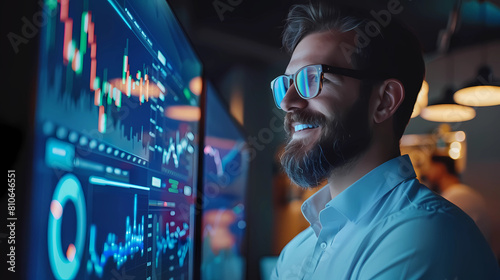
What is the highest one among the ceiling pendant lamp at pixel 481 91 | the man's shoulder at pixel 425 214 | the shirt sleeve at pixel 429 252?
the ceiling pendant lamp at pixel 481 91

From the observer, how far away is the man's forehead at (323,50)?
1.29 meters

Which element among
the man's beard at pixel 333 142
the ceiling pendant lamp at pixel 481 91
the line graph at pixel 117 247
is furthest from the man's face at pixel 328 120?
the ceiling pendant lamp at pixel 481 91

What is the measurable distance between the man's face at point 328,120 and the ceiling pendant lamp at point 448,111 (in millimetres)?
2202

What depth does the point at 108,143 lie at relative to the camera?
0.59 m

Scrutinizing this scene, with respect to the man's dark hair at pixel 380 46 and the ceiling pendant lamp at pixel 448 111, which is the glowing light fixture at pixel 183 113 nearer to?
the man's dark hair at pixel 380 46

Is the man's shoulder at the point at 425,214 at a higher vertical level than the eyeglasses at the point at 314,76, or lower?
lower

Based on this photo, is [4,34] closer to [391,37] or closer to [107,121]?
[107,121]

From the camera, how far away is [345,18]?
1326 mm

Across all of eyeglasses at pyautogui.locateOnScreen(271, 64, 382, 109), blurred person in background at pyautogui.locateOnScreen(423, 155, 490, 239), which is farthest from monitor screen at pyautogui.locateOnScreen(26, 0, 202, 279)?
blurred person in background at pyautogui.locateOnScreen(423, 155, 490, 239)

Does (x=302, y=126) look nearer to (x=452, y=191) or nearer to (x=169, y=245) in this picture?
(x=169, y=245)

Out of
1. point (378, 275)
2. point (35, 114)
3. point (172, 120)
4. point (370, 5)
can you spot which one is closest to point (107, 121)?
point (35, 114)

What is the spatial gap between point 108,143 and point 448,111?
11.0 feet

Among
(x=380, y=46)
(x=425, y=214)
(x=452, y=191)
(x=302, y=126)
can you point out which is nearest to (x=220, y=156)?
(x=302, y=126)

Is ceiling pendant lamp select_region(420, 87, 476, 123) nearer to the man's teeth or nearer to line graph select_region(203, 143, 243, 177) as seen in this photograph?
line graph select_region(203, 143, 243, 177)
